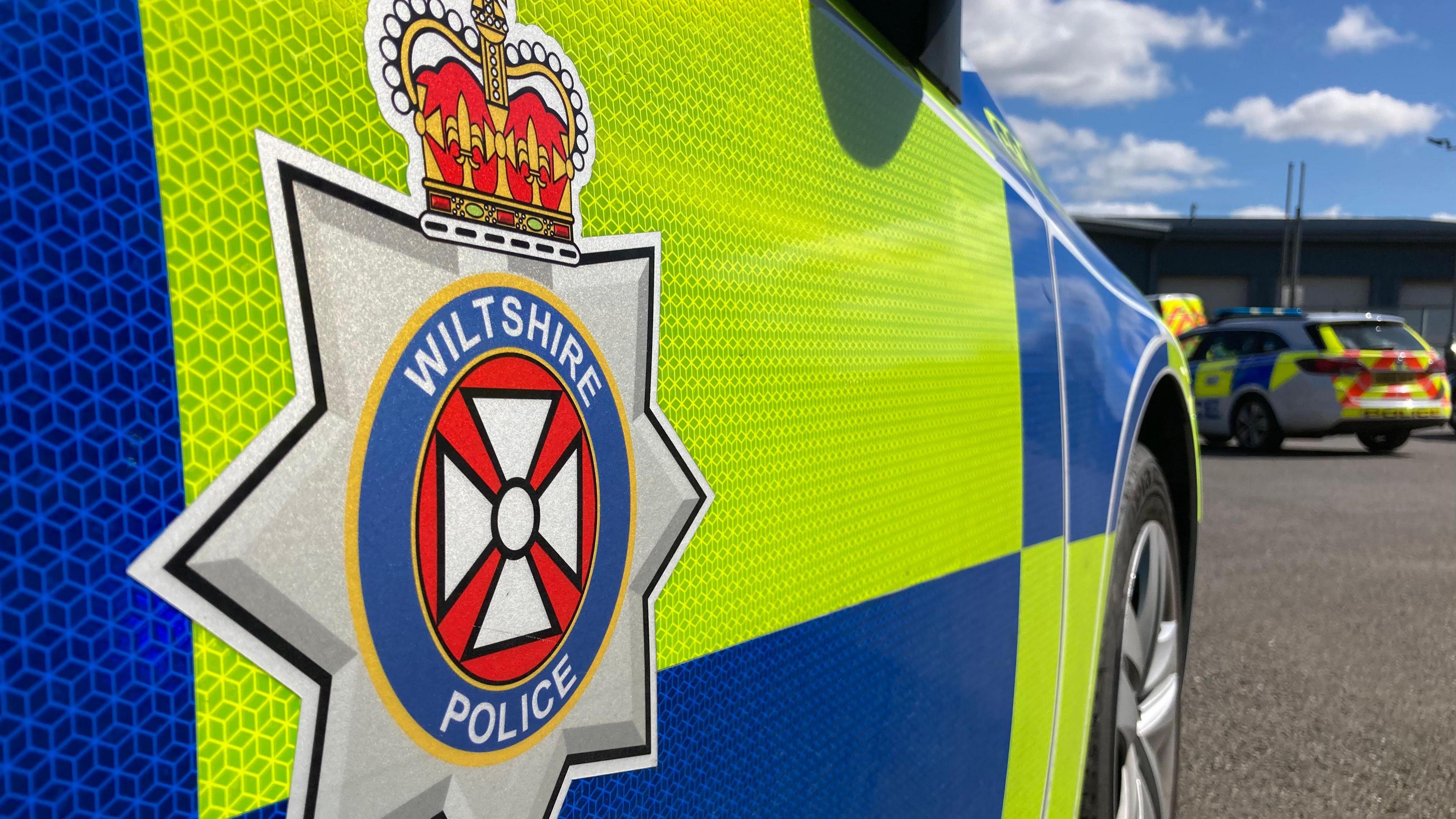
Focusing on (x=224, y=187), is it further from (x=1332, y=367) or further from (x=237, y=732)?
(x=1332, y=367)

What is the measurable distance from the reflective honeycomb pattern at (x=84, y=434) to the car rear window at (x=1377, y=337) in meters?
12.1

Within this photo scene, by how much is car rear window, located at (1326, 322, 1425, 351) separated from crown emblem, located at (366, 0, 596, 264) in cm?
1187

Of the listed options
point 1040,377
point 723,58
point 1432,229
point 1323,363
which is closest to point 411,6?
point 723,58

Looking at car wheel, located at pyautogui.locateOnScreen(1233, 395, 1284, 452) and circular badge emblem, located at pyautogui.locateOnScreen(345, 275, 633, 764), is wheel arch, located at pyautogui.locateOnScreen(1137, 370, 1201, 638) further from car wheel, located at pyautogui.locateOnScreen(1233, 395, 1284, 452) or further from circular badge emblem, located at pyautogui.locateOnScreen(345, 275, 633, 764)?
car wheel, located at pyautogui.locateOnScreen(1233, 395, 1284, 452)

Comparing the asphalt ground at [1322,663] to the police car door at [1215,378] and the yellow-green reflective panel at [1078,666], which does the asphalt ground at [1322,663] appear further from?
the police car door at [1215,378]

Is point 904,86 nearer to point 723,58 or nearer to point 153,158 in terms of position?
point 723,58

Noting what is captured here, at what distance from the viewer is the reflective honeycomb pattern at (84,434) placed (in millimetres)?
411

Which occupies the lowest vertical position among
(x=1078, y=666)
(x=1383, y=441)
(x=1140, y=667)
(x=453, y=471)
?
(x=1383, y=441)

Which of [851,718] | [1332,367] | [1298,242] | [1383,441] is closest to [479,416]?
[851,718]

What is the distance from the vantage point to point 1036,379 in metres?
1.38

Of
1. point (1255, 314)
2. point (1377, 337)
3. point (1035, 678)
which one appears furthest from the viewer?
point (1255, 314)

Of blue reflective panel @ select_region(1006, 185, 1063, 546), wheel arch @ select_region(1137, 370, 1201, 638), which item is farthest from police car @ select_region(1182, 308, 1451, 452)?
blue reflective panel @ select_region(1006, 185, 1063, 546)

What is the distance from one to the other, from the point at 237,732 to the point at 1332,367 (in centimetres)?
1190

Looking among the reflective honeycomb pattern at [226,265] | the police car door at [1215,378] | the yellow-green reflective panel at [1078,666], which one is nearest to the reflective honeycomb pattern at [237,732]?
the reflective honeycomb pattern at [226,265]
